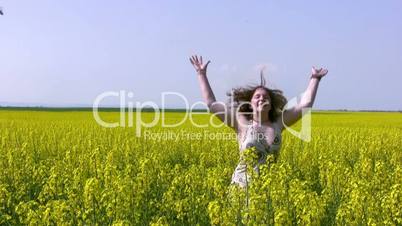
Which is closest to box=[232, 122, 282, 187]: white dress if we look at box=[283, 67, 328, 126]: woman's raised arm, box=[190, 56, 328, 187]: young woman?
box=[190, 56, 328, 187]: young woman

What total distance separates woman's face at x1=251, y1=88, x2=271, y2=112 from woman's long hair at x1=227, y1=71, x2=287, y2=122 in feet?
0.57

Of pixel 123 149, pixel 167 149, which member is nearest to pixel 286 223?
pixel 123 149

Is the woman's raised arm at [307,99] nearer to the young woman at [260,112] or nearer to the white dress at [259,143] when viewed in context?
the young woman at [260,112]

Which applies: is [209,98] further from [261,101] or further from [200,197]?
[200,197]

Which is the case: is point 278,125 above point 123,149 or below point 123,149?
above

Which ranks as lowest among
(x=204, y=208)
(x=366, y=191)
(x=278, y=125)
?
(x=204, y=208)

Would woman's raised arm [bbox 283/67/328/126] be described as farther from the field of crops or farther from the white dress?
the field of crops

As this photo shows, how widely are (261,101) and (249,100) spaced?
578mm

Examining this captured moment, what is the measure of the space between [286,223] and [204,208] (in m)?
1.58

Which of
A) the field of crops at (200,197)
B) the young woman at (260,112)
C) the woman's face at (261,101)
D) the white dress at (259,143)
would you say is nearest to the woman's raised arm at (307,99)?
the young woman at (260,112)

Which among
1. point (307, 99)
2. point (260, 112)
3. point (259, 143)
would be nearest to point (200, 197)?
point (259, 143)

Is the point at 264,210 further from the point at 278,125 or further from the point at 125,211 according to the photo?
the point at 278,125

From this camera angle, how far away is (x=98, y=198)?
4.75 m

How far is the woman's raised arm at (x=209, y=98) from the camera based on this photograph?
6.29 meters
